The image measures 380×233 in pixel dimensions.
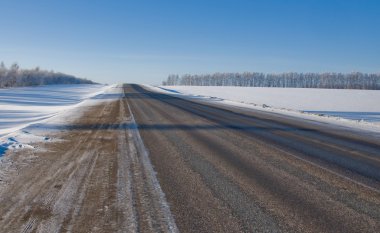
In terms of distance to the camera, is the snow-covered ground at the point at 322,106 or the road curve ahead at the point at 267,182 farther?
the snow-covered ground at the point at 322,106

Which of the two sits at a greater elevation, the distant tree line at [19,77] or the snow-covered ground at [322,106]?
the distant tree line at [19,77]

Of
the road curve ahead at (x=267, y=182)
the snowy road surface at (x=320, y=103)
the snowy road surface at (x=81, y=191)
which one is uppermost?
the snowy road surface at (x=81, y=191)

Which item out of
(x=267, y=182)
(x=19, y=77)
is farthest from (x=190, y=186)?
(x=19, y=77)

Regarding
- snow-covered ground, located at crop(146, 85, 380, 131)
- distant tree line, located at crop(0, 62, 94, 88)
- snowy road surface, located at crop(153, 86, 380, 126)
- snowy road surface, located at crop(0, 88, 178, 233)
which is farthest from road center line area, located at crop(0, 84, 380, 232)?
distant tree line, located at crop(0, 62, 94, 88)

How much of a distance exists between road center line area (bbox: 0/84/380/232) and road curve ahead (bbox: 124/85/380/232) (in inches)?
0.6

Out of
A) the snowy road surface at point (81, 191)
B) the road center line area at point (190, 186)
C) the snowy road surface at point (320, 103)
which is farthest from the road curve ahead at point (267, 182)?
the snowy road surface at point (320, 103)

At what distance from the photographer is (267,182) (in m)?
5.95

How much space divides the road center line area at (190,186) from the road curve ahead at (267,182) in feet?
0.05

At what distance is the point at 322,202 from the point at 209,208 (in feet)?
5.19

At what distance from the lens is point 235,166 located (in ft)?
23.2

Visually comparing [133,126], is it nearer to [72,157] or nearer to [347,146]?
[72,157]

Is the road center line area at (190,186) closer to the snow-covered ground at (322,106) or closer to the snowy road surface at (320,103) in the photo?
the snow-covered ground at (322,106)

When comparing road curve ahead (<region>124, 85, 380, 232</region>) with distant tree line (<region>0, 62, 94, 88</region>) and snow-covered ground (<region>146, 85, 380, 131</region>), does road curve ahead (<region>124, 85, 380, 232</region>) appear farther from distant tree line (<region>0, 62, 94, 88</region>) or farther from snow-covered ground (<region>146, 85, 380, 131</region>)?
distant tree line (<region>0, 62, 94, 88</region>)

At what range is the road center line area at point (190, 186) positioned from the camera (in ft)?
13.5
